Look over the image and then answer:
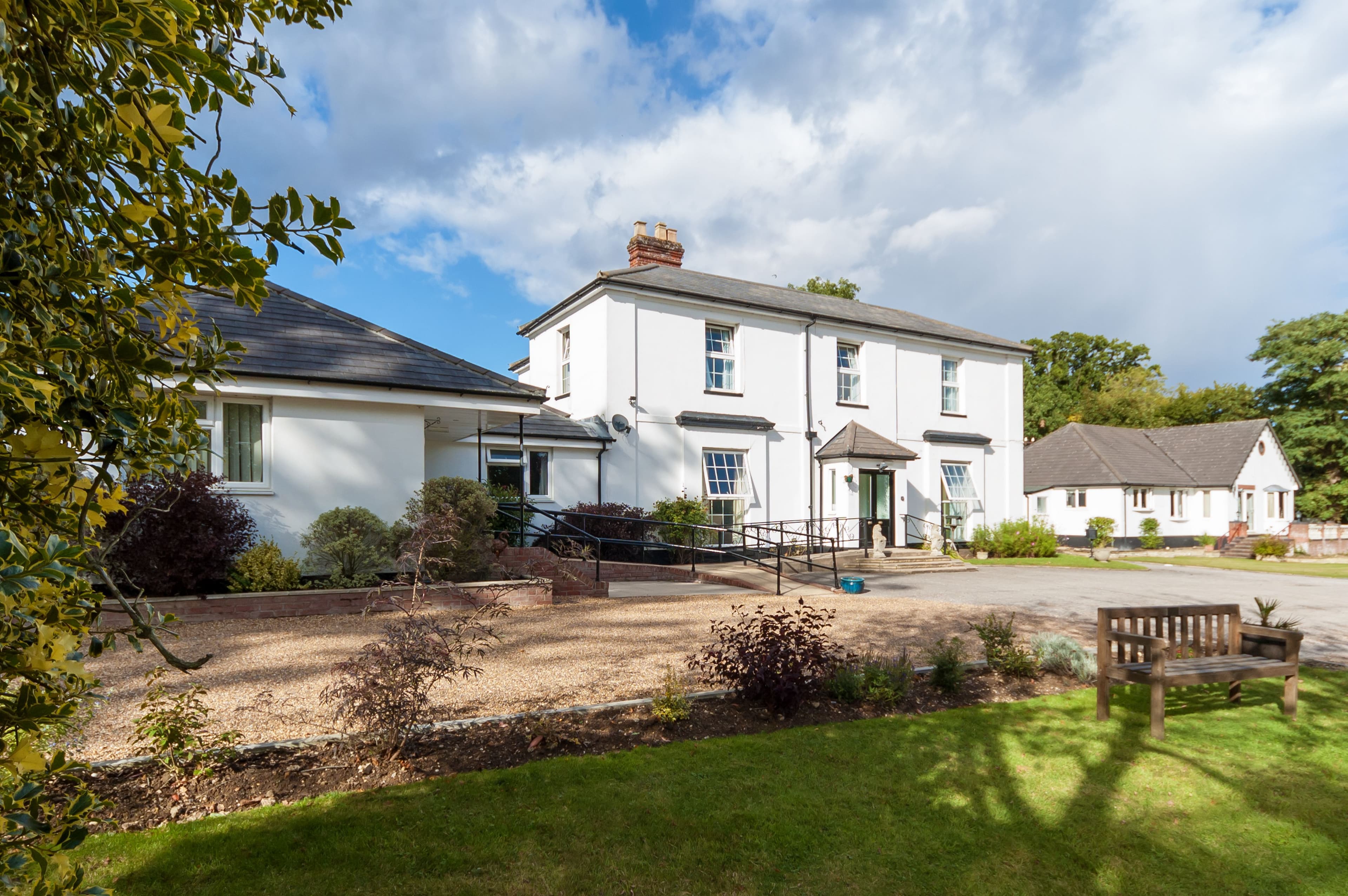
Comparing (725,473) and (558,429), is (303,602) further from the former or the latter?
(725,473)

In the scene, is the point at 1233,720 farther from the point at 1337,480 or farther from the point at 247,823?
the point at 1337,480

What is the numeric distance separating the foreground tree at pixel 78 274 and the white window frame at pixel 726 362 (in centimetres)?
1958

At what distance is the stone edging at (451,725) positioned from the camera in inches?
184

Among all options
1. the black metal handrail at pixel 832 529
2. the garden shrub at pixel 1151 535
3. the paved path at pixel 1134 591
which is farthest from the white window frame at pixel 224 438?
the garden shrub at pixel 1151 535

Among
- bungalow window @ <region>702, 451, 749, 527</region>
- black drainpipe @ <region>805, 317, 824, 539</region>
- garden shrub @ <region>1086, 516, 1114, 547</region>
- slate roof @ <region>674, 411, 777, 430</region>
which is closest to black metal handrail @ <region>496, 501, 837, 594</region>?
bungalow window @ <region>702, 451, 749, 527</region>

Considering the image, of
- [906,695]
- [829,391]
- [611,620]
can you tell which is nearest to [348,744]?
[906,695]

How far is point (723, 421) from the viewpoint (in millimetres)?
20656

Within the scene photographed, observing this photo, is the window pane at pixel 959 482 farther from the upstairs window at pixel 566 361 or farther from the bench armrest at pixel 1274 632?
the bench armrest at pixel 1274 632

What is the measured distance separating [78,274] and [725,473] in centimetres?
1974

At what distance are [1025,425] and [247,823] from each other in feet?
185

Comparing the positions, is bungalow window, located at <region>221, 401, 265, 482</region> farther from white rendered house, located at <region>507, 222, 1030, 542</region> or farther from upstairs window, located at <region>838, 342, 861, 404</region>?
upstairs window, located at <region>838, 342, 861, 404</region>

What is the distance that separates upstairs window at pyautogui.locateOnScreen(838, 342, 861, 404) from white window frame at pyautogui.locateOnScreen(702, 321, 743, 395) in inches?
157

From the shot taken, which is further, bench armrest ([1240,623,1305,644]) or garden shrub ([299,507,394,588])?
garden shrub ([299,507,394,588])

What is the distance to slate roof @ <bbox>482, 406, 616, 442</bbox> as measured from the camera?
18164mm
